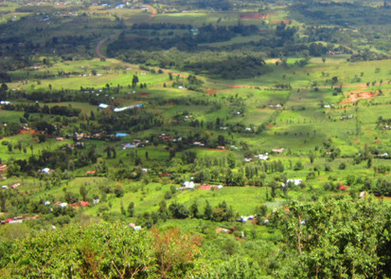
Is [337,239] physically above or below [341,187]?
above

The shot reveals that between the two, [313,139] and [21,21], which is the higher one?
[21,21]

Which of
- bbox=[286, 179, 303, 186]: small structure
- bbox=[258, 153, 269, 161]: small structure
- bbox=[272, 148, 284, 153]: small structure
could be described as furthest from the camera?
bbox=[272, 148, 284, 153]: small structure

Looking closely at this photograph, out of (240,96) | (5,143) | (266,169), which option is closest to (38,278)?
(266,169)

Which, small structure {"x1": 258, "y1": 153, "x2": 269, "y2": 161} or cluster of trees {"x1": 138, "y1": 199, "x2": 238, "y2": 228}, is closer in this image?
cluster of trees {"x1": 138, "y1": 199, "x2": 238, "y2": 228}

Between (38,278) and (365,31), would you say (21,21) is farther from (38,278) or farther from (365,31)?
(38,278)

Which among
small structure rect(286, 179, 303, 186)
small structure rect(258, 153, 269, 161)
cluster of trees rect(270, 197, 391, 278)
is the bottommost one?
small structure rect(258, 153, 269, 161)

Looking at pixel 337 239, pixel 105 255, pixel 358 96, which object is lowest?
pixel 358 96

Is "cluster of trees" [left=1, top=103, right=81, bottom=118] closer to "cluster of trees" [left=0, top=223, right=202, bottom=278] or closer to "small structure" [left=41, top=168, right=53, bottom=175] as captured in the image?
"small structure" [left=41, top=168, right=53, bottom=175]

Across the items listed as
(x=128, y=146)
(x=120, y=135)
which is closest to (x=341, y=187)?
(x=128, y=146)

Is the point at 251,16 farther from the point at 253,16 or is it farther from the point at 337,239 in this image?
the point at 337,239

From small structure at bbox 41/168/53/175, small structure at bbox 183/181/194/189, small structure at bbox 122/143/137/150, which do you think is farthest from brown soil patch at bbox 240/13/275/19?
small structure at bbox 183/181/194/189

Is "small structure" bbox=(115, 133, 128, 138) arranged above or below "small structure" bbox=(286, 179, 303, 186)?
below
